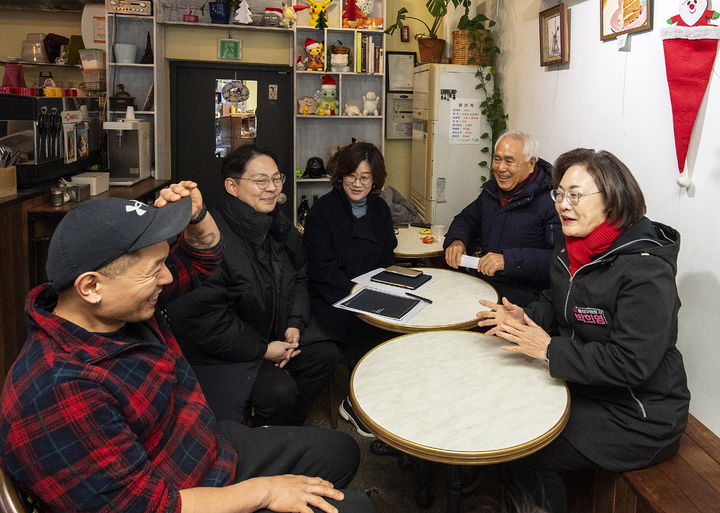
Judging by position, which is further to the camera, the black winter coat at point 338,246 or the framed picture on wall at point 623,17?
the black winter coat at point 338,246

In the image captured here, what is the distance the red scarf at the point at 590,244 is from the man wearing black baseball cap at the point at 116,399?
99 centimetres

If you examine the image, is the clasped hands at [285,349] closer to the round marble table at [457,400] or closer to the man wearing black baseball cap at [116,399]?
the round marble table at [457,400]

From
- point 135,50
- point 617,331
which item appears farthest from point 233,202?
point 135,50

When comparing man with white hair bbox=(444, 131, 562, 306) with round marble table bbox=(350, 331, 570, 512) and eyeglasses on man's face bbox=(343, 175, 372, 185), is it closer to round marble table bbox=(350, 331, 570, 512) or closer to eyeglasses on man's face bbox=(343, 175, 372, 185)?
eyeglasses on man's face bbox=(343, 175, 372, 185)

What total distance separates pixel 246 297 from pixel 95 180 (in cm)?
189

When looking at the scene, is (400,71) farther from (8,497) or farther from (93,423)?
(8,497)

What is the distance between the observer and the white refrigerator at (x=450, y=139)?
166 inches

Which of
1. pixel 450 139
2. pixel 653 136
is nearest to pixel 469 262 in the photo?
pixel 653 136

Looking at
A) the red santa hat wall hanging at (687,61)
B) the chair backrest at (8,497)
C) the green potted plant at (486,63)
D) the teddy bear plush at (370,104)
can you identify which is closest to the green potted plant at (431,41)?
the green potted plant at (486,63)

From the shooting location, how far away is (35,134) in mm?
3094

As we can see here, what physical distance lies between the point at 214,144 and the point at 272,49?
3.20 feet

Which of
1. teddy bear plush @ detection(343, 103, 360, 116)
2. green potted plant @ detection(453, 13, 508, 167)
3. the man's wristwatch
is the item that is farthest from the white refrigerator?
the man's wristwatch

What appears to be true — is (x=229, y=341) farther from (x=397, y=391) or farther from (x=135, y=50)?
(x=135, y=50)

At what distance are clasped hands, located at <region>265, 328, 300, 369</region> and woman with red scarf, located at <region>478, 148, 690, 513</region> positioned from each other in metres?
0.90
